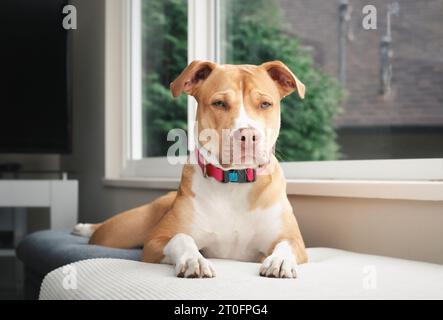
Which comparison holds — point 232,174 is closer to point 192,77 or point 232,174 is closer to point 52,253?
point 192,77

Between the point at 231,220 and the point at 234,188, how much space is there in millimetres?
83

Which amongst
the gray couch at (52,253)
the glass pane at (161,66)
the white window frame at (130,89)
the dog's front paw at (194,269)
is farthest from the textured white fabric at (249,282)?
the glass pane at (161,66)

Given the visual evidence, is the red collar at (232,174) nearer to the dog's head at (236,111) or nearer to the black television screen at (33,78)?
the dog's head at (236,111)

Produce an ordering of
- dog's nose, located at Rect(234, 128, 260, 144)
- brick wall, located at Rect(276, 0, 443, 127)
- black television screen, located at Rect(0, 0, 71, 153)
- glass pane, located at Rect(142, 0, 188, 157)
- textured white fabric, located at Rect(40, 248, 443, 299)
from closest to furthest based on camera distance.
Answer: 1. textured white fabric, located at Rect(40, 248, 443, 299)
2. dog's nose, located at Rect(234, 128, 260, 144)
3. brick wall, located at Rect(276, 0, 443, 127)
4. glass pane, located at Rect(142, 0, 188, 157)
5. black television screen, located at Rect(0, 0, 71, 153)

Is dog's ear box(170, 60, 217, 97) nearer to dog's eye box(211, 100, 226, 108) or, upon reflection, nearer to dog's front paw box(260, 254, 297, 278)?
dog's eye box(211, 100, 226, 108)

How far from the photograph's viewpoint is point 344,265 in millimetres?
1382

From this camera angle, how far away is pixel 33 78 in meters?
3.50

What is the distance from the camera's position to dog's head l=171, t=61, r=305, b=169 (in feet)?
4.74

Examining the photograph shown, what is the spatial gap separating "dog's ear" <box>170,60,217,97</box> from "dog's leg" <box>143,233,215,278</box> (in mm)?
384

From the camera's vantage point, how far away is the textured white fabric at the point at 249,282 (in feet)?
3.49

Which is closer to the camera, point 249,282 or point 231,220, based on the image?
point 249,282

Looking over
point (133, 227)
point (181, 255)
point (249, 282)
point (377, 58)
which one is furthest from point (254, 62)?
point (249, 282)

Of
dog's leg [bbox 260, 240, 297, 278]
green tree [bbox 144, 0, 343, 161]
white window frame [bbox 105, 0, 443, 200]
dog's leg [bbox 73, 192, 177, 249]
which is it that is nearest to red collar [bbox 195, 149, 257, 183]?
dog's leg [bbox 260, 240, 297, 278]
